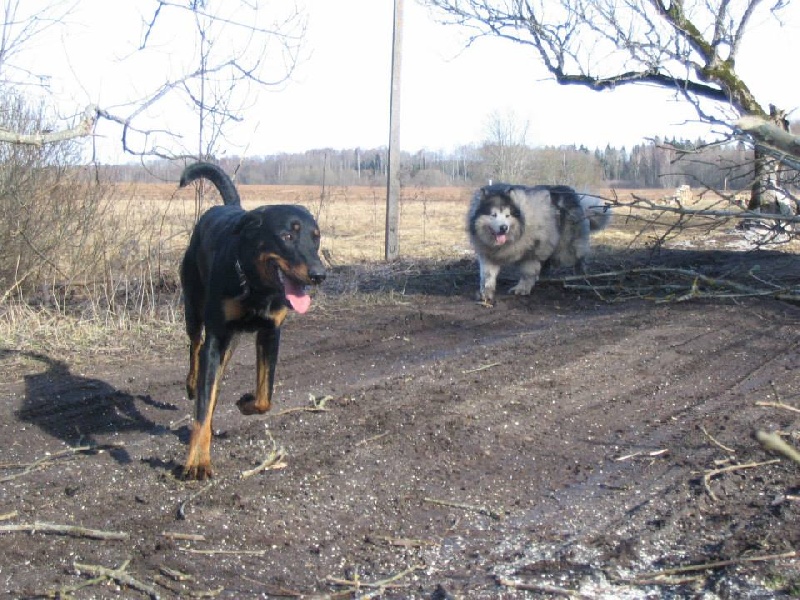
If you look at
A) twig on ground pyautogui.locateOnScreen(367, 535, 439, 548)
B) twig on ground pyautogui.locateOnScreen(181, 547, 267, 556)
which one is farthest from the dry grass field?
twig on ground pyautogui.locateOnScreen(181, 547, 267, 556)

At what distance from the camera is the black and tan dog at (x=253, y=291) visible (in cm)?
499

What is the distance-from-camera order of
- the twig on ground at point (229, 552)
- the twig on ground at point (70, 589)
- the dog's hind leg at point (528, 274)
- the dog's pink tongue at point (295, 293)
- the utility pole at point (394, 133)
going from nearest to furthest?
the twig on ground at point (70, 589), the twig on ground at point (229, 552), the dog's pink tongue at point (295, 293), the dog's hind leg at point (528, 274), the utility pole at point (394, 133)

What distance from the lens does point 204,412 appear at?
16.8ft

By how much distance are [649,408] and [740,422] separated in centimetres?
71

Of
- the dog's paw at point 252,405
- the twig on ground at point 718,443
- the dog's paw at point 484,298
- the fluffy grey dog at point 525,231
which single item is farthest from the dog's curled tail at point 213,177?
the fluffy grey dog at point 525,231

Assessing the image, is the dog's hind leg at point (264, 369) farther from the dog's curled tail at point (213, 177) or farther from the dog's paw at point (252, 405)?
the dog's curled tail at point (213, 177)

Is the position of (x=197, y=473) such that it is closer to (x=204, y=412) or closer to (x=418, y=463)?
(x=204, y=412)

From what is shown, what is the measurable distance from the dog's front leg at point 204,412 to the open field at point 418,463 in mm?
119

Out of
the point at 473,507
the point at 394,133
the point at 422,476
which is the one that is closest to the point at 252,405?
the point at 422,476

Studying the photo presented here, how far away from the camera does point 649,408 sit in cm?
680

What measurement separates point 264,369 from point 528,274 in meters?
7.84

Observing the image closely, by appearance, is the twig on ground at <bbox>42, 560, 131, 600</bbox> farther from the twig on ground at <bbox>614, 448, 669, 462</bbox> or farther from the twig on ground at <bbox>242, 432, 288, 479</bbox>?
the twig on ground at <bbox>614, 448, 669, 462</bbox>

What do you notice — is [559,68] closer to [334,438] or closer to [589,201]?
[589,201]

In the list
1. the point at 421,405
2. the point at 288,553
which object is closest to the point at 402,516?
the point at 288,553
